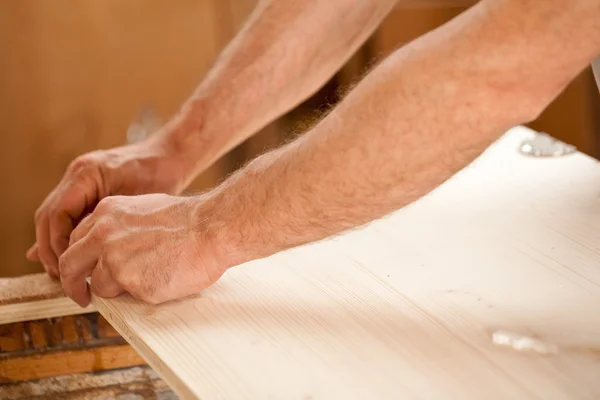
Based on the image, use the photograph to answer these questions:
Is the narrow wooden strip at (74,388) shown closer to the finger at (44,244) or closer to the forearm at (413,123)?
the finger at (44,244)

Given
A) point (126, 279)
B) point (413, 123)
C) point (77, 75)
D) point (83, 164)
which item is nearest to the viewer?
point (413, 123)

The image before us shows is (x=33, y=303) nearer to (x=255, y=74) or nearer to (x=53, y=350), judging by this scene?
(x=53, y=350)

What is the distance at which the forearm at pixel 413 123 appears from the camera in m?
0.74

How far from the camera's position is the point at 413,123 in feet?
2.60

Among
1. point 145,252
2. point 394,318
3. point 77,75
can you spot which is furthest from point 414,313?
point 77,75

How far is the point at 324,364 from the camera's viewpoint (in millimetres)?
783

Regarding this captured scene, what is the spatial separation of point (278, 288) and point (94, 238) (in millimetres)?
214

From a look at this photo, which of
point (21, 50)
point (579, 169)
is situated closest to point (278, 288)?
point (579, 169)

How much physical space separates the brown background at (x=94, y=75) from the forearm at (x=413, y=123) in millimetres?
1706

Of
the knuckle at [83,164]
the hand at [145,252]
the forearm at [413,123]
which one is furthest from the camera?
the knuckle at [83,164]

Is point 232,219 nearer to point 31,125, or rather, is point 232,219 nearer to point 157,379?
point 157,379

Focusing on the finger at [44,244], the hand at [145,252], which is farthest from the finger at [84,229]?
the finger at [44,244]

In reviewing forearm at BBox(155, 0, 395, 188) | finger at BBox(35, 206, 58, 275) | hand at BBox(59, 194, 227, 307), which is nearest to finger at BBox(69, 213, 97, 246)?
hand at BBox(59, 194, 227, 307)

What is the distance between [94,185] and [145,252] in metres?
0.25
